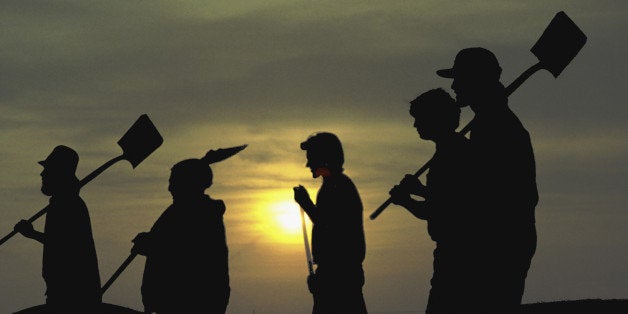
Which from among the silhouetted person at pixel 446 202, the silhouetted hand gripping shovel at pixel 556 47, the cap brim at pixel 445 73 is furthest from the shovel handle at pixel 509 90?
the cap brim at pixel 445 73

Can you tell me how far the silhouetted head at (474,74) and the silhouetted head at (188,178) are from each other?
12.6 ft

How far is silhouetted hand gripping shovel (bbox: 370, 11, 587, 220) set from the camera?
33.4 ft

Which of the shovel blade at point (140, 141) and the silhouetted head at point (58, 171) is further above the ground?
the shovel blade at point (140, 141)

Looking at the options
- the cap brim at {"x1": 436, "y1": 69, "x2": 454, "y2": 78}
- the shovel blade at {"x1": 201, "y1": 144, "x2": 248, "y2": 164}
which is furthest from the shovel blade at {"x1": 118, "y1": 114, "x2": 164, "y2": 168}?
the cap brim at {"x1": 436, "y1": 69, "x2": 454, "y2": 78}

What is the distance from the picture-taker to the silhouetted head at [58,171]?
14266mm

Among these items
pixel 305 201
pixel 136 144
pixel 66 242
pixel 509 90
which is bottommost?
pixel 305 201

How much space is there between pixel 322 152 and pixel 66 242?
510 cm

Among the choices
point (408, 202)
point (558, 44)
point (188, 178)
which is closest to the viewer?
point (408, 202)

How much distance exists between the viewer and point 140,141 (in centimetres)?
1503

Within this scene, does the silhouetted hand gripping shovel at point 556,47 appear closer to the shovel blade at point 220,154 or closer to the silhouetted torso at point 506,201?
the silhouetted torso at point 506,201

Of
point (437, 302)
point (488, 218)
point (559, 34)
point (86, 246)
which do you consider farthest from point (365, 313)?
point (86, 246)

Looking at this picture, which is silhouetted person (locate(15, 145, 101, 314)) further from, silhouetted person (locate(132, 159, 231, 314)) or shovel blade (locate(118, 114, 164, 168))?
silhouetted person (locate(132, 159, 231, 314))

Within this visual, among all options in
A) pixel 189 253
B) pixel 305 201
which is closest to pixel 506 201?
pixel 305 201

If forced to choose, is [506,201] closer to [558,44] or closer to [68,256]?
[558,44]
